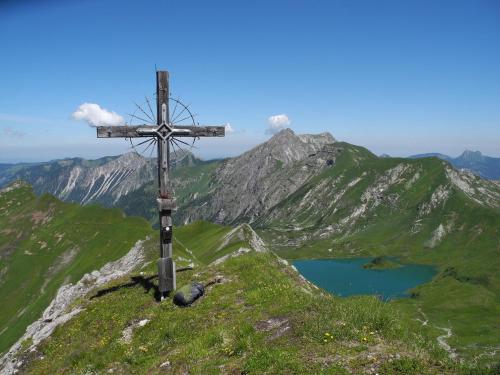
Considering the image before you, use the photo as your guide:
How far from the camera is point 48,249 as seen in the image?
140375 millimetres

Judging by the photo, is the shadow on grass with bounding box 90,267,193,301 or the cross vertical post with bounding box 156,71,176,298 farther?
the shadow on grass with bounding box 90,267,193,301

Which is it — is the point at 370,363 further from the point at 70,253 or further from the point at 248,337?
the point at 70,253

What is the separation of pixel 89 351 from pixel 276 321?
9.07m

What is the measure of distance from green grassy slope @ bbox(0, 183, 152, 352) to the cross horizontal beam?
76982mm

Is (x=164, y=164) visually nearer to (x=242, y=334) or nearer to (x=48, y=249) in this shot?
(x=242, y=334)

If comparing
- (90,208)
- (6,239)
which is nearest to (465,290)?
(90,208)

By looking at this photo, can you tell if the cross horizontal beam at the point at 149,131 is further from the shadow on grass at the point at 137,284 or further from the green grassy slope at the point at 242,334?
the shadow on grass at the point at 137,284

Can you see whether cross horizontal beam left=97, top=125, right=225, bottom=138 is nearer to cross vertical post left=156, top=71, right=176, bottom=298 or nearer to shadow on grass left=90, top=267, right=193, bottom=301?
cross vertical post left=156, top=71, right=176, bottom=298

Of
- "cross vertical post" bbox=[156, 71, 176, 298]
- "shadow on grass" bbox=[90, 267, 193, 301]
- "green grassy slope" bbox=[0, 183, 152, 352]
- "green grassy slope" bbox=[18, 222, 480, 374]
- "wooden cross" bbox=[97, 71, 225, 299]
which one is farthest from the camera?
"green grassy slope" bbox=[0, 183, 152, 352]

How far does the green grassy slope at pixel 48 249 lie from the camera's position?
107 meters

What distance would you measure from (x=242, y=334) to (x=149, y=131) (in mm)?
13046

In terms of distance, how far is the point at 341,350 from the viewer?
581 inches

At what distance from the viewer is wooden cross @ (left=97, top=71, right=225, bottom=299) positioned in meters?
25.2

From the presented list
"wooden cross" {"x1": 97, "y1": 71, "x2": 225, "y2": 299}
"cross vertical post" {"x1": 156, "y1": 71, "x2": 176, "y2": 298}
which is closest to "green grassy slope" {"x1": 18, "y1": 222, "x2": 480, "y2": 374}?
"wooden cross" {"x1": 97, "y1": 71, "x2": 225, "y2": 299}
